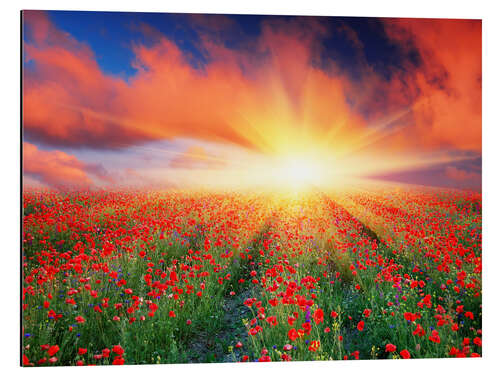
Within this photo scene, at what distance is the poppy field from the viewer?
10.8ft

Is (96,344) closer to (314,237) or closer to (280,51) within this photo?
(314,237)

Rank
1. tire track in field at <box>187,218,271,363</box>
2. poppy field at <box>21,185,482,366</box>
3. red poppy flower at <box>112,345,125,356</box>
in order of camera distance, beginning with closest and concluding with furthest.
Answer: red poppy flower at <box>112,345,125,356</box> < poppy field at <box>21,185,482,366</box> < tire track in field at <box>187,218,271,363</box>

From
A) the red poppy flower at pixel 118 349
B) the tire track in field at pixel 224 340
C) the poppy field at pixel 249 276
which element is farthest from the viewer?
the tire track in field at pixel 224 340

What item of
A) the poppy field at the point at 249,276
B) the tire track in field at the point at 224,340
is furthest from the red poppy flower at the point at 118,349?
the tire track in field at the point at 224,340

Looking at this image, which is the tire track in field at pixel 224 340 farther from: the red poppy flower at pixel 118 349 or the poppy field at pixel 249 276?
the red poppy flower at pixel 118 349

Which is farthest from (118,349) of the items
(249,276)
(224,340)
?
(249,276)

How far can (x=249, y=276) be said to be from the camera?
13.5 feet

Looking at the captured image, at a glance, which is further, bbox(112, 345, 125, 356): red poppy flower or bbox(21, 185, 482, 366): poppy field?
bbox(21, 185, 482, 366): poppy field

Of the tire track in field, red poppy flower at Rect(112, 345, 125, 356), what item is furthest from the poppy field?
red poppy flower at Rect(112, 345, 125, 356)

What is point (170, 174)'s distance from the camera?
4141mm

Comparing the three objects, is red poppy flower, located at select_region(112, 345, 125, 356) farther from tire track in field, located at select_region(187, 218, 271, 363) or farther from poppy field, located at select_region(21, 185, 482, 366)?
tire track in field, located at select_region(187, 218, 271, 363)

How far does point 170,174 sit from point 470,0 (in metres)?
4.09

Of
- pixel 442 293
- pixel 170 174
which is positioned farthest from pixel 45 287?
pixel 442 293

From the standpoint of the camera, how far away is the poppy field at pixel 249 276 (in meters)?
3.29
